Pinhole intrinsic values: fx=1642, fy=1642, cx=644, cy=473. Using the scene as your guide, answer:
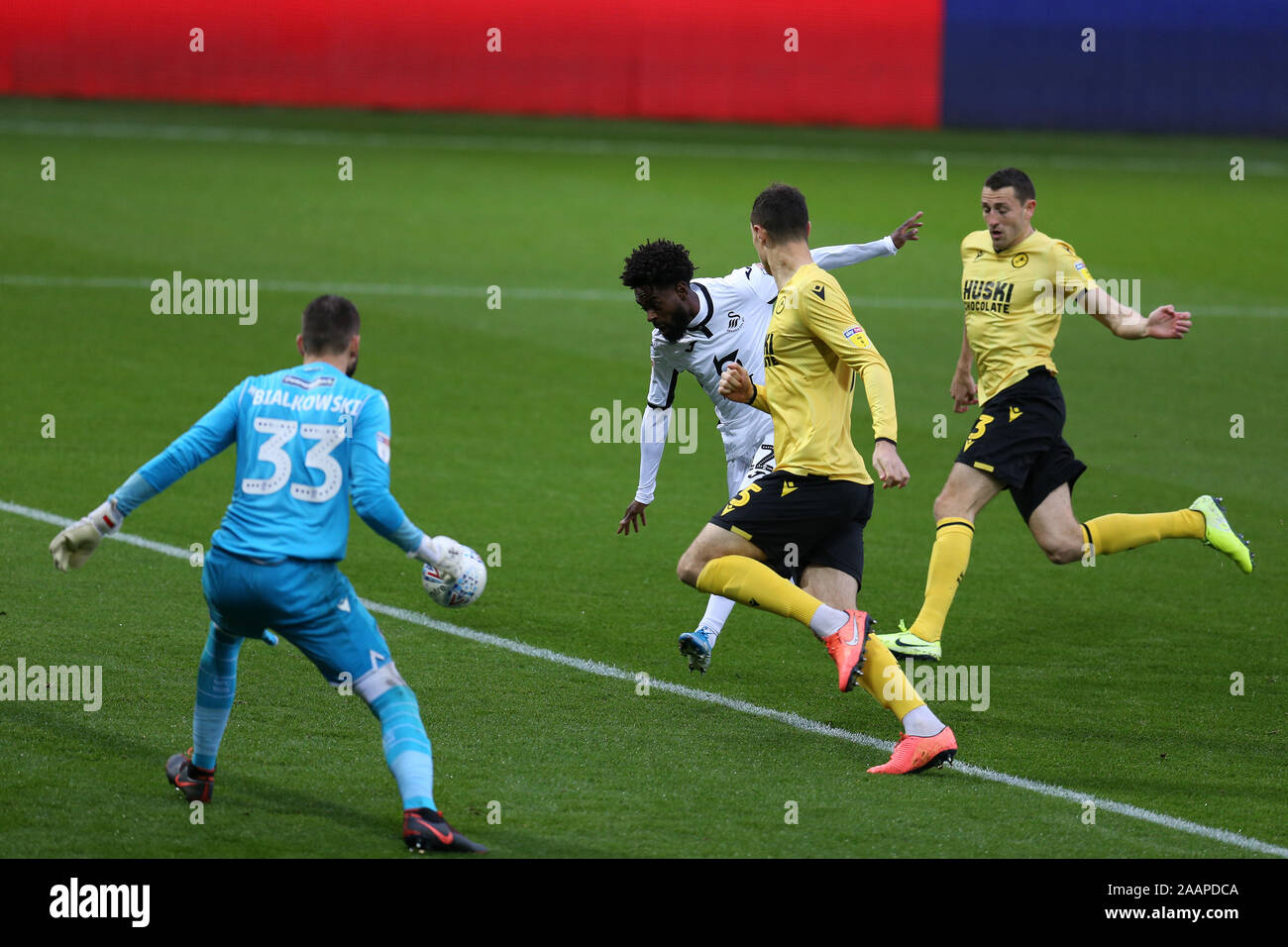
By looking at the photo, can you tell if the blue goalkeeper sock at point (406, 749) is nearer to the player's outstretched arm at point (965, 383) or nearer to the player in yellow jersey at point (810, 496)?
the player in yellow jersey at point (810, 496)

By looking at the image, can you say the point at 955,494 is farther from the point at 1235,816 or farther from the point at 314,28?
the point at 314,28

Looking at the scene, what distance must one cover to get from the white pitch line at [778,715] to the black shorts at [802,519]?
791mm

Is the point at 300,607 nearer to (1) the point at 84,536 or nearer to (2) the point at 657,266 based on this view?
(1) the point at 84,536

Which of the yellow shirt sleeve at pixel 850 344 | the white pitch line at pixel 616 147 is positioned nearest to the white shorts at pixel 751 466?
the yellow shirt sleeve at pixel 850 344

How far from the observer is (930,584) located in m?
8.36

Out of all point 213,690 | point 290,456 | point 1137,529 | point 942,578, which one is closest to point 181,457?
point 290,456

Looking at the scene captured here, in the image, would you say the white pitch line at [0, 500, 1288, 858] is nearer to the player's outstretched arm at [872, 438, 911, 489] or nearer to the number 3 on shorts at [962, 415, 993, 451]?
the player's outstretched arm at [872, 438, 911, 489]

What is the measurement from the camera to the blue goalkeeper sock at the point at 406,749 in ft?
18.7

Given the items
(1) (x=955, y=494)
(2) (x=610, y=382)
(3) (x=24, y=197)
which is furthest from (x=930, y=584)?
(3) (x=24, y=197)

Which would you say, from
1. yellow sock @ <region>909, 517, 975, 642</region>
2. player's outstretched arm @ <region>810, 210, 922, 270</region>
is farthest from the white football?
player's outstretched arm @ <region>810, 210, 922, 270</region>

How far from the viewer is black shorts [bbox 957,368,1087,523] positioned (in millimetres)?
8438

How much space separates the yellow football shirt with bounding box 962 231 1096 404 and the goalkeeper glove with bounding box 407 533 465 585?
3912 millimetres
